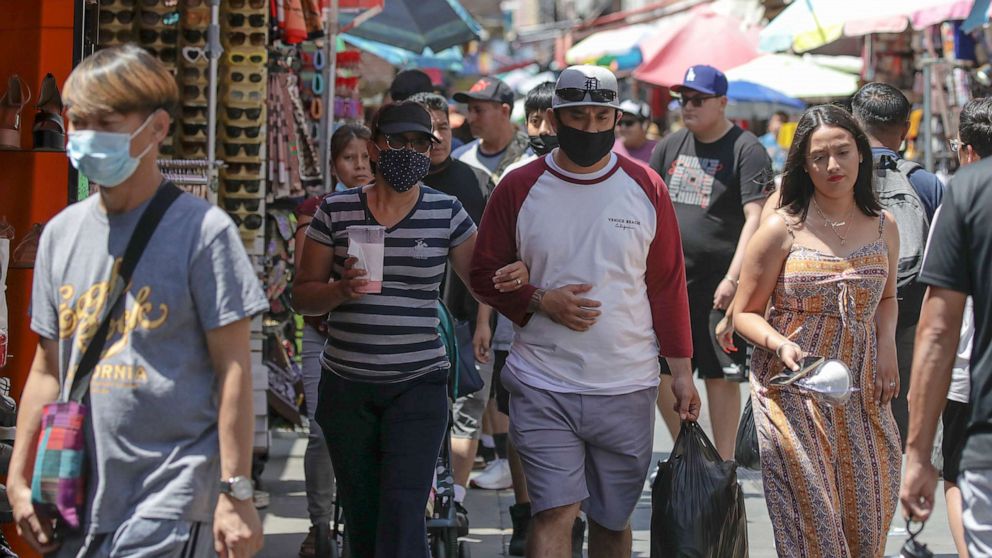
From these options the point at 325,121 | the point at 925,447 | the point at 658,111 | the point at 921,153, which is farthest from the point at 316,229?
the point at 658,111

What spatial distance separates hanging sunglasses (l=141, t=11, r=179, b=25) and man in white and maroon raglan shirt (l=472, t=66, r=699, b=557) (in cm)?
373

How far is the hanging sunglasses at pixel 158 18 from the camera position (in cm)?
805

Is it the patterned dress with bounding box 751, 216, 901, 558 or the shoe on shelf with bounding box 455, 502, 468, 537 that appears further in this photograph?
the shoe on shelf with bounding box 455, 502, 468, 537

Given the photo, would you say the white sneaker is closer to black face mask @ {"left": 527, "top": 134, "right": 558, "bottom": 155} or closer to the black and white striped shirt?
black face mask @ {"left": 527, "top": 134, "right": 558, "bottom": 155}

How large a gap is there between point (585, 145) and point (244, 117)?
3.97 m

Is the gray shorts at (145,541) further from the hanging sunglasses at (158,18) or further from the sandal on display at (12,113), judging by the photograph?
the hanging sunglasses at (158,18)

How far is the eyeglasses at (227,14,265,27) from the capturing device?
8469 mm

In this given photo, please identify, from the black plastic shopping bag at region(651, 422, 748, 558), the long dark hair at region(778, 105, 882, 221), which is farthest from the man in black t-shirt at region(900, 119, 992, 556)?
the long dark hair at region(778, 105, 882, 221)

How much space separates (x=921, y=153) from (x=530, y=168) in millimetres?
9616

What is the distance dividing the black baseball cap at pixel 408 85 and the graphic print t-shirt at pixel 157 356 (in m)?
5.69

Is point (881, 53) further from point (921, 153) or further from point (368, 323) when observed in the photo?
point (368, 323)

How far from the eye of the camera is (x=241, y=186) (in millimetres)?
8430

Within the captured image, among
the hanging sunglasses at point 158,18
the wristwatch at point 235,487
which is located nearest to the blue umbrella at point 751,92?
the hanging sunglasses at point 158,18

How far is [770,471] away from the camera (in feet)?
16.5
